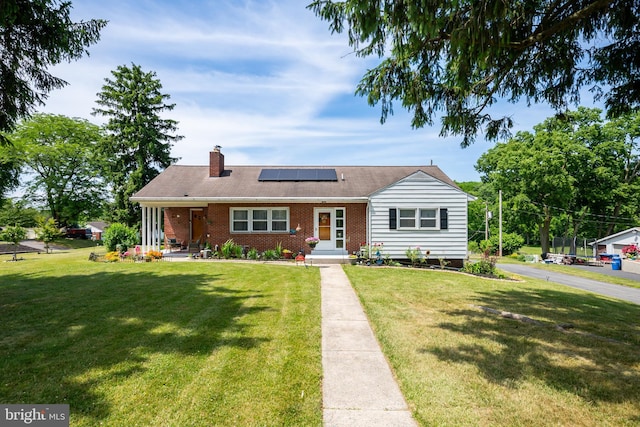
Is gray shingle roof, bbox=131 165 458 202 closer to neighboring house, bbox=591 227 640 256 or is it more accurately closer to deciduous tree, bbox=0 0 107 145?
deciduous tree, bbox=0 0 107 145

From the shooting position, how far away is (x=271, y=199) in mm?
15938

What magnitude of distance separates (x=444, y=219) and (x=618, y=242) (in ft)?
75.9

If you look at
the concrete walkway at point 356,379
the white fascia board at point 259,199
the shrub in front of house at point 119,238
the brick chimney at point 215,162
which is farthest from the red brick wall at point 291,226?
the concrete walkway at point 356,379

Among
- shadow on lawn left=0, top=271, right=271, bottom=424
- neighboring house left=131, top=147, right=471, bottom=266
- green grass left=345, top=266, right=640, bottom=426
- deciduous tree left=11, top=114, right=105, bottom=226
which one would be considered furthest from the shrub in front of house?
deciduous tree left=11, top=114, right=105, bottom=226

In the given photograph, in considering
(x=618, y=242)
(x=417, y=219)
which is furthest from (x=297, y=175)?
(x=618, y=242)

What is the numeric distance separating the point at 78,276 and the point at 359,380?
1125 centimetres

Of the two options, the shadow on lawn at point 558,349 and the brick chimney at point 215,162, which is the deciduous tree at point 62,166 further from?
the shadow on lawn at point 558,349

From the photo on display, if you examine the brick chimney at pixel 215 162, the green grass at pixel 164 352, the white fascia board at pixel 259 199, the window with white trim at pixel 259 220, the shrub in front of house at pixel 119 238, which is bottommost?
the green grass at pixel 164 352

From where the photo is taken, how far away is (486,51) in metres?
Result: 4.39

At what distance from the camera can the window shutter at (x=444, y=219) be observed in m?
15.4

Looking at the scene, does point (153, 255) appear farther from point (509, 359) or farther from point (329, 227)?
point (509, 359)

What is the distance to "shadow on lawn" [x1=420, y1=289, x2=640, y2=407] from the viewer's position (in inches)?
155

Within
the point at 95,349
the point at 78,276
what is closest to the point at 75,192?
the point at 78,276

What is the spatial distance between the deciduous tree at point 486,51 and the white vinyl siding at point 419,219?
806 cm
